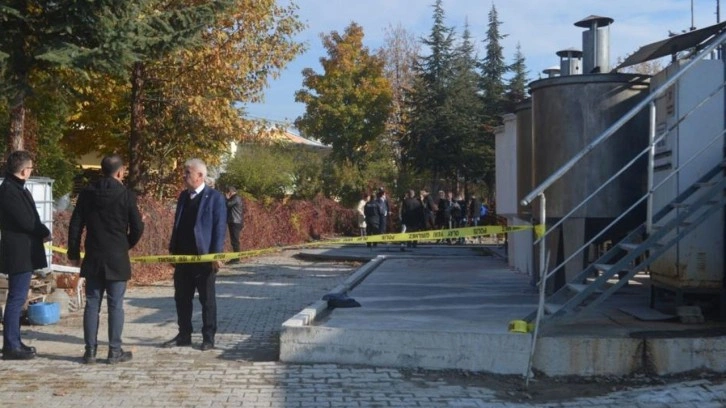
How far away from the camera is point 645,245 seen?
7875mm

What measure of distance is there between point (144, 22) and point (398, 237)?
615 centimetres

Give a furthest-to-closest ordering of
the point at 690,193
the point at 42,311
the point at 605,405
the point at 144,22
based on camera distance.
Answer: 1. the point at 144,22
2. the point at 42,311
3. the point at 690,193
4. the point at 605,405

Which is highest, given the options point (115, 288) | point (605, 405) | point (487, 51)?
point (487, 51)

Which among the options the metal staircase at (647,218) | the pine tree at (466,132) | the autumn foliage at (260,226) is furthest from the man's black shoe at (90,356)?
the pine tree at (466,132)

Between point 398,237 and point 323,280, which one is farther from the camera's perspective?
point 323,280

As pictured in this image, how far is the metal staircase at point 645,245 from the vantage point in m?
7.78

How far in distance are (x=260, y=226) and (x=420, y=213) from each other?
4.73 meters

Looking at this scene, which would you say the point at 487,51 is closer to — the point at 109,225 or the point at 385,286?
the point at 385,286

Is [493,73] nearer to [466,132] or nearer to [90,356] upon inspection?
[466,132]

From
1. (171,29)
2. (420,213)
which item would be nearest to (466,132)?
(420,213)

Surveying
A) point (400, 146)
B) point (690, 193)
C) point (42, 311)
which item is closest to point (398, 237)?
point (690, 193)

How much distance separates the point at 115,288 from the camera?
26.9 feet

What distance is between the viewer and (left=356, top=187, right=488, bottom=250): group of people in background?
80.7ft

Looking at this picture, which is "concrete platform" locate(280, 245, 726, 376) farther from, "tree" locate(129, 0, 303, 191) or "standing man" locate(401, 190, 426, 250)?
"standing man" locate(401, 190, 426, 250)
